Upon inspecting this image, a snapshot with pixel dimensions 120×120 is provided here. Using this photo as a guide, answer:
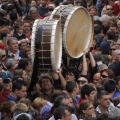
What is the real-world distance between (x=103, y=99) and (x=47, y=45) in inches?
57.8

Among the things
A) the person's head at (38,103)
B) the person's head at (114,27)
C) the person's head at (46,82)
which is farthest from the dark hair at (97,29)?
the person's head at (38,103)

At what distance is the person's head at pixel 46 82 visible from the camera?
1130cm

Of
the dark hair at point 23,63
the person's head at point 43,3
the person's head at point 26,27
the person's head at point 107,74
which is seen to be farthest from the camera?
the person's head at point 43,3

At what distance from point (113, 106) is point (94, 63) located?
273 centimetres

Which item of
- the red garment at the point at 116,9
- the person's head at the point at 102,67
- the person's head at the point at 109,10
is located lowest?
the red garment at the point at 116,9

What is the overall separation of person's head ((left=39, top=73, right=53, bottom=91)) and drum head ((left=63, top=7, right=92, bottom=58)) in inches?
40.4

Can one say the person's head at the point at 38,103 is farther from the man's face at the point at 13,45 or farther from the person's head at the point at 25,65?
the man's face at the point at 13,45

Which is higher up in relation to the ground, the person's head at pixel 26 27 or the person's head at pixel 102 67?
the person's head at pixel 102 67

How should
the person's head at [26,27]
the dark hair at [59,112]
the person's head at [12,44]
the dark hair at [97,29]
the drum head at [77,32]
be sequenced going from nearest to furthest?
the dark hair at [59,112] → the drum head at [77,32] → the person's head at [12,44] → the person's head at [26,27] → the dark hair at [97,29]

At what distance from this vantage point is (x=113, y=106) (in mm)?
10234

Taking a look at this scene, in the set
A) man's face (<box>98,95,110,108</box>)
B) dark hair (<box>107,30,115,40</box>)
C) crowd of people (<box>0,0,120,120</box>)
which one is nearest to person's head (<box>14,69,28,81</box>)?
crowd of people (<box>0,0,120,120</box>)

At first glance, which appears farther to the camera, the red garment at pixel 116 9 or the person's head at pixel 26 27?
the red garment at pixel 116 9

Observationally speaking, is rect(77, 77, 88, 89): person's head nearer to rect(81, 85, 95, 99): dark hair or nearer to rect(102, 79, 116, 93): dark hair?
rect(102, 79, 116, 93): dark hair

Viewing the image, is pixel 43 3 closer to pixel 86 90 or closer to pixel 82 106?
pixel 86 90
